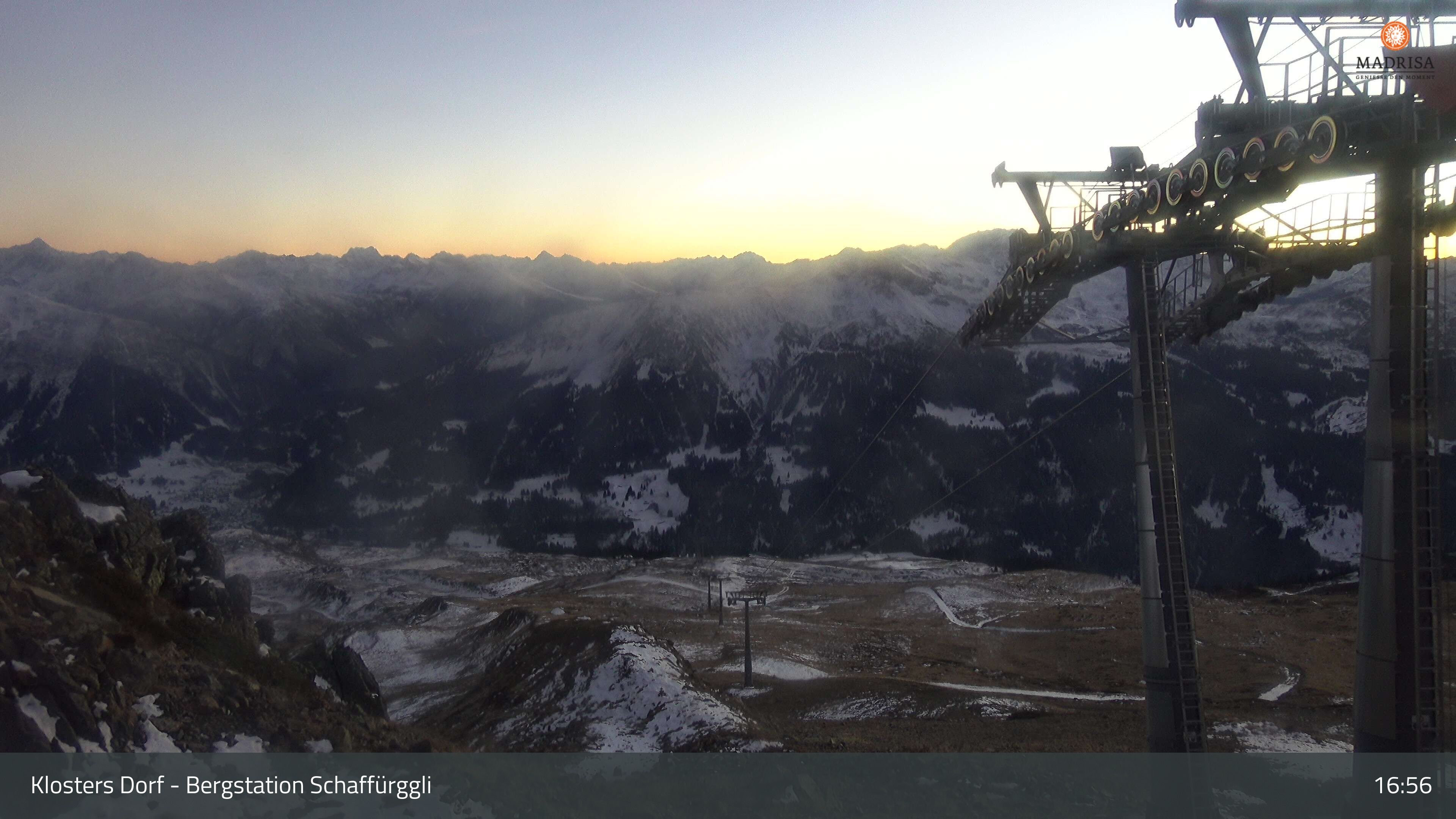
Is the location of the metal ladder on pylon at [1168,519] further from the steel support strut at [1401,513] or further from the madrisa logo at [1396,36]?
the madrisa logo at [1396,36]

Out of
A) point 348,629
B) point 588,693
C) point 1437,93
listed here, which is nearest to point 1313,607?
point 588,693

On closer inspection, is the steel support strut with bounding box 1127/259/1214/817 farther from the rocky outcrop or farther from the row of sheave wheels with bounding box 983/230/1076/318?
the rocky outcrop

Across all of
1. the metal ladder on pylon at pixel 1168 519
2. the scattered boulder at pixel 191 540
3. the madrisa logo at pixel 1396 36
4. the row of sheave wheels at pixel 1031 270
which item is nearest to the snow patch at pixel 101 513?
the scattered boulder at pixel 191 540

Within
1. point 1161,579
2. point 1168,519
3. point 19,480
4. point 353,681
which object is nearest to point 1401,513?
point 1168,519

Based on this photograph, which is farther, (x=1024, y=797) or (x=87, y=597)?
(x=1024, y=797)

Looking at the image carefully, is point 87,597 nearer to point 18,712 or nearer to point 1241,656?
point 18,712

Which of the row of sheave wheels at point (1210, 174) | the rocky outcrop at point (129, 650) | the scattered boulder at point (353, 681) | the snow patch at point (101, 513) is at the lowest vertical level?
the scattered boulder at point (353, 681)

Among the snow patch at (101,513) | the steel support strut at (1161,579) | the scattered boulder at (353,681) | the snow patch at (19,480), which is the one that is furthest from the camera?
the scattered boulder at (353,681)
